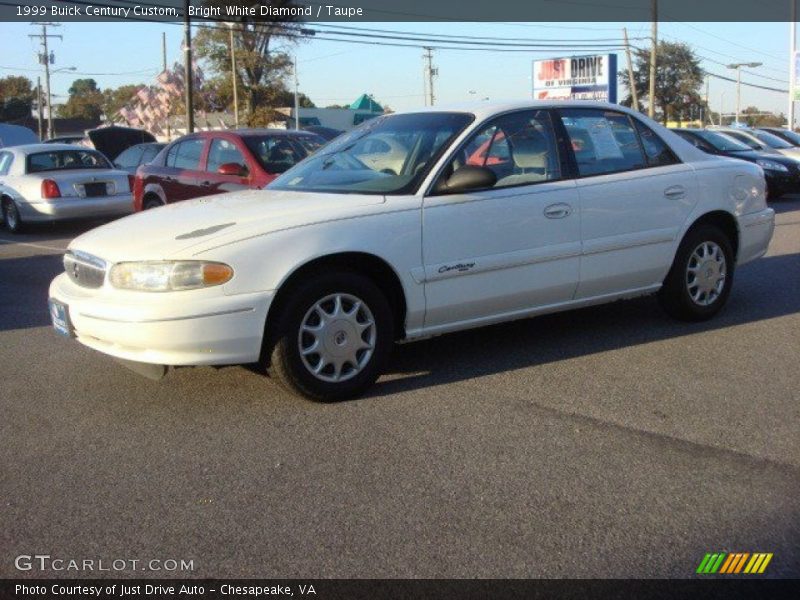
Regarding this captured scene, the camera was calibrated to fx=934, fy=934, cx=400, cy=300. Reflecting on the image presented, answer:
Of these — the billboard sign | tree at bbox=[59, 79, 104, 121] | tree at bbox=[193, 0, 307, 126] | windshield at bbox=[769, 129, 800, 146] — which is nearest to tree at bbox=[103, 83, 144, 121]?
tree at bbox=[59, 79, 104, 121]

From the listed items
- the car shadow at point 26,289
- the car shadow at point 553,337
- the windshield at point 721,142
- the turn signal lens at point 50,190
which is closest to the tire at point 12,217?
the turn signal lens at point 50,190

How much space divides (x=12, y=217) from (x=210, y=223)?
1111 centimetres

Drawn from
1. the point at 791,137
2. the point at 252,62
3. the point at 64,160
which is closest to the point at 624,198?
the point at 64,160

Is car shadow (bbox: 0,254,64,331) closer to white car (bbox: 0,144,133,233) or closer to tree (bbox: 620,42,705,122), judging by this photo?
white car (bbox: 0,144,133,233)

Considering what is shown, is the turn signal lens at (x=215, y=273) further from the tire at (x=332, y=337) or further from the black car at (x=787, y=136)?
the black car at (x=787, y=136)

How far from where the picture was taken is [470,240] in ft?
17.6

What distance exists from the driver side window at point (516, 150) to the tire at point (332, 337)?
105 centimetres

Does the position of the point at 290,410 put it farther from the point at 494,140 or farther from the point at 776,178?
the point at 776,178

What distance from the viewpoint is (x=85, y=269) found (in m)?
5.12

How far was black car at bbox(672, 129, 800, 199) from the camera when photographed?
17.6m

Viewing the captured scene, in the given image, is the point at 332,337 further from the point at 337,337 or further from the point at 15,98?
the point at 15,98

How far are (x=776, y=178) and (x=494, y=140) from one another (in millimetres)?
13608

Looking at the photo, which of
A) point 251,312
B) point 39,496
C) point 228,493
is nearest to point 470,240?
point 251,312

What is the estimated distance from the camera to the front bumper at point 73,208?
46.3 feet
